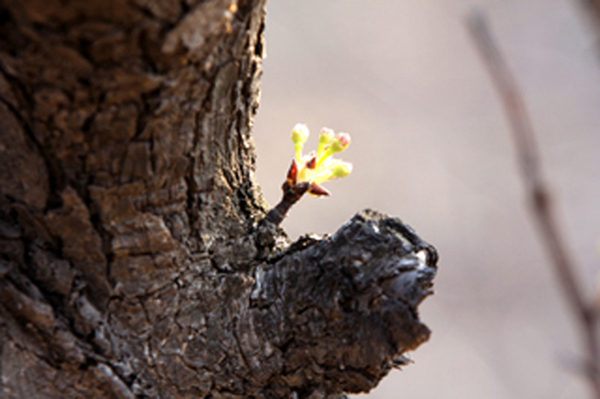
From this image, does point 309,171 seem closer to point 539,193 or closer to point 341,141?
point 341,141

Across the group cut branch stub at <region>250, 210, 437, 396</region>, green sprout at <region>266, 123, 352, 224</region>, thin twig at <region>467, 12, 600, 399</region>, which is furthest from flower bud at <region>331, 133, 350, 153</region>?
thin twig at <region>467, 12, 600, 399</region>

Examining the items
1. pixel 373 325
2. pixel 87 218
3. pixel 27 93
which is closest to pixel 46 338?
pixel 87 218

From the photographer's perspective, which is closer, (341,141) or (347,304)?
(347,304)

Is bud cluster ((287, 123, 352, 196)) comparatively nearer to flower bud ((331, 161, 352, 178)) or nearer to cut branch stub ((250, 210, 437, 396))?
flower bud ((331, 161, 352, 178))

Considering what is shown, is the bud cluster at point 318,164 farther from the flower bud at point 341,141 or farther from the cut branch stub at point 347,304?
the cut branch stub at point 347,304

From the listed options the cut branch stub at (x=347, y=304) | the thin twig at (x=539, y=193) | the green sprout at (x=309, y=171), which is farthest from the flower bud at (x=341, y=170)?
the thin twig at (x=539, y=193)

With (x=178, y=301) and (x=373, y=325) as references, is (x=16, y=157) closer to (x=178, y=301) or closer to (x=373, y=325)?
(x=178, y=301)

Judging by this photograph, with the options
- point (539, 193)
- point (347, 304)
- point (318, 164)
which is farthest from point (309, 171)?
point (539, 193)
